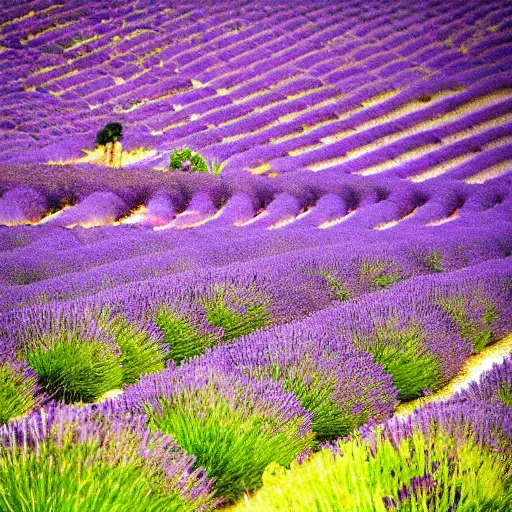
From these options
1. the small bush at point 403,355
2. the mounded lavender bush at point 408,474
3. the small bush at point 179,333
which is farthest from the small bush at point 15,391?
the small bush at point 403,355

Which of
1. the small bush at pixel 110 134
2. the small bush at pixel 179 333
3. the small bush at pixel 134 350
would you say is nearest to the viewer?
the small bush at pixel 134 350

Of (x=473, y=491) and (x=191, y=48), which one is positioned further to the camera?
(x=191, y=48)

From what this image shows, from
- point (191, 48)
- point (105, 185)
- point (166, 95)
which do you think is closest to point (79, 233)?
point (105, 185)

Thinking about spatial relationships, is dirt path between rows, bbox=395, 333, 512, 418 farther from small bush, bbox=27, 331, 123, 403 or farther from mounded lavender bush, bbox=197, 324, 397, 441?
small bush, bbox=27, 331, 123, 403

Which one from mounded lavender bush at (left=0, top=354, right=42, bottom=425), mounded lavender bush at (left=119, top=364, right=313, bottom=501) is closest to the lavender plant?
mounded lavender bush at (left=0, top=354, right=42, bottom=425)

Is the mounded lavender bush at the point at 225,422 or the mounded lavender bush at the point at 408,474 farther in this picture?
the mounded lavender bush at the point at 225,422

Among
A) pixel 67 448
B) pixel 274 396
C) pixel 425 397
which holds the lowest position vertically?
pixel 425 397

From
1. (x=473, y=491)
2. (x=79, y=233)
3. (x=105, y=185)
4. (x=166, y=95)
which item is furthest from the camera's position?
(x=166, y=95)

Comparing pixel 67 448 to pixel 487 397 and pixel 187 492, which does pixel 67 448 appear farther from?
pixel 487 397

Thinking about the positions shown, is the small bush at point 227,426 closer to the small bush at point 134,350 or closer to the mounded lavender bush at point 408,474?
the mounded lavender bush at point 408,474

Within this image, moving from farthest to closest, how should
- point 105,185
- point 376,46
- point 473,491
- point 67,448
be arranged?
1. point 376,46
2. point 105,185
3. point 67,448
4. point 473,491
